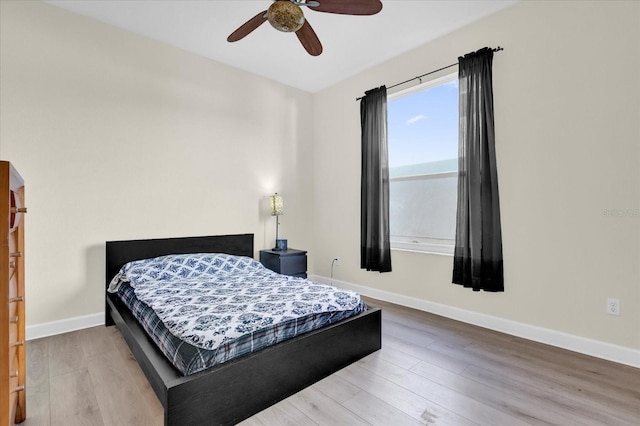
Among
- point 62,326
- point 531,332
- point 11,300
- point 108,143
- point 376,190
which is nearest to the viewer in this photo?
point 11,300

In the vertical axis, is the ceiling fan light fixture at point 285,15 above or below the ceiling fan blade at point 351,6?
below

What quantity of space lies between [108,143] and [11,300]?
2.14 metres

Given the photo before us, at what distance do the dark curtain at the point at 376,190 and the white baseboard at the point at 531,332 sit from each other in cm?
47

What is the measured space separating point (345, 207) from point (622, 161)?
8.98ft

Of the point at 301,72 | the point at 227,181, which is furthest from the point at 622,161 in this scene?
the point at 227,181

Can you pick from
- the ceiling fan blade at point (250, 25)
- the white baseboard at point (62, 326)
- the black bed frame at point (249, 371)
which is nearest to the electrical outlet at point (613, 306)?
the black bed frame at point (249, 371)

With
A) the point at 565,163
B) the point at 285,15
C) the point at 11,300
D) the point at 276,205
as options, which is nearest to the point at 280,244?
the point at 276,205

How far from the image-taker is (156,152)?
3.35m

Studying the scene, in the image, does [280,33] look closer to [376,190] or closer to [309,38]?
[309,38]

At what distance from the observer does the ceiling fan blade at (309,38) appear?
89.3 inches

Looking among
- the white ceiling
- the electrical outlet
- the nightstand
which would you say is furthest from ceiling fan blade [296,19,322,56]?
the electrical outlet

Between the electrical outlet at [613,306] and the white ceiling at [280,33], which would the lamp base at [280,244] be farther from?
the electrical outlet at [613,306]

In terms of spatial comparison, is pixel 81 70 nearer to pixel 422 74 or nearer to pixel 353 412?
pixel 422 74

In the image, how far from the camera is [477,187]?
9.39 ft
